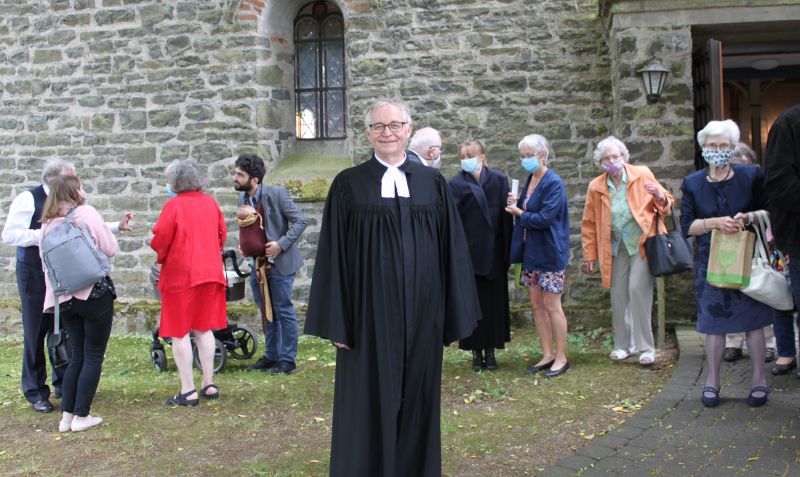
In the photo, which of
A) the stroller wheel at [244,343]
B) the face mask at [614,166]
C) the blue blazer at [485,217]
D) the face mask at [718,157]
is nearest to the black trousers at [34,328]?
the stroller wheel at [244,343]

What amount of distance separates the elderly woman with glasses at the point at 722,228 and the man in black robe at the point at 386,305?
216 centimetres

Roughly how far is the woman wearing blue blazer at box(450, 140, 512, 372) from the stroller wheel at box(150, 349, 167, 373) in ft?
9.22

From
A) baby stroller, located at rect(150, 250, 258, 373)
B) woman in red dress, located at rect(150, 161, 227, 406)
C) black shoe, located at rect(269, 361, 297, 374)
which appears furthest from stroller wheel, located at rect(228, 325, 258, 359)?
woman in red dress, located at rect(150, 161, 227, 406)

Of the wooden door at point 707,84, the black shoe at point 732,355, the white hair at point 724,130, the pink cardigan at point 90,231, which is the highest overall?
the wooden door at point 707,84

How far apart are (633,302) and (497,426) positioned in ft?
6.69

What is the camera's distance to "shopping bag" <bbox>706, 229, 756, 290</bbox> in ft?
16.3

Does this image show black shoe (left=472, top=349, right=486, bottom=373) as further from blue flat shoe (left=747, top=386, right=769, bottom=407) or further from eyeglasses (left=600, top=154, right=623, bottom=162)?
blue flat shoe (left=747, top=386, right=769, bottom=407)

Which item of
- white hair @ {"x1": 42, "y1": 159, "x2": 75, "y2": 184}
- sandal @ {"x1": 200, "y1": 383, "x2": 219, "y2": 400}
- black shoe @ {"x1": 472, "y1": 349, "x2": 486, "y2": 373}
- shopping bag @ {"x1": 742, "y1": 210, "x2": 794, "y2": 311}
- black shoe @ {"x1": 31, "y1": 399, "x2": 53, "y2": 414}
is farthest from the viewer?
black shoe @ {"x1": 472, "y1": 349, "x2": 486, "y2": 373}

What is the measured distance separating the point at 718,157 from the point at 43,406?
5.14 metres

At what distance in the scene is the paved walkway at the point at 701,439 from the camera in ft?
13.5

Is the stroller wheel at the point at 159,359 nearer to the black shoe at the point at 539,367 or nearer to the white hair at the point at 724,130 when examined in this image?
the black shoe at the point at 539,367

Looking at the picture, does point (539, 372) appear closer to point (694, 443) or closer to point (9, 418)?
point (694, 443)

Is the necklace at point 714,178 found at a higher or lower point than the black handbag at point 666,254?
higher

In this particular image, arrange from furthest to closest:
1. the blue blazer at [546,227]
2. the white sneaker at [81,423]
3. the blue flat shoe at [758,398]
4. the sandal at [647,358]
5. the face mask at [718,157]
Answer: the sandal at [647,358], the blue blazer at [546,227], the white sneaker at [81,423], the face mask at [718,157], the blue flat shoe at [758,398]
